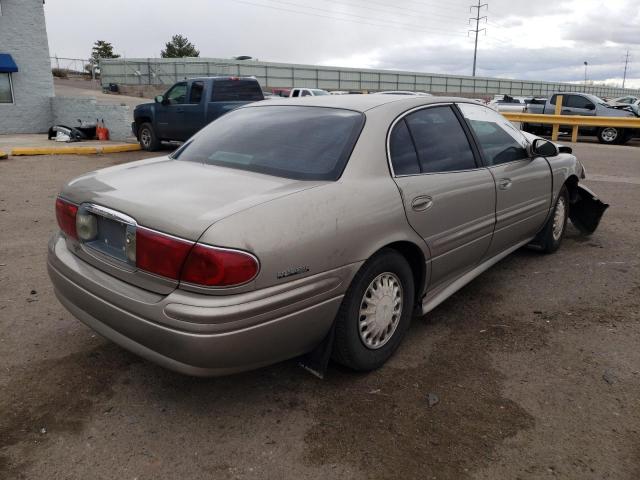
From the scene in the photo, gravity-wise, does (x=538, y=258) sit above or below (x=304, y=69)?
below

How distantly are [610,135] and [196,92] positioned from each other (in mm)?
13412

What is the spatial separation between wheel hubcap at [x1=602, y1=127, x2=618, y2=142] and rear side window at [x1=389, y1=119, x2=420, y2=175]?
17099 mm

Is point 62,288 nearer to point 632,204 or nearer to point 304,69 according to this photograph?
point 632,204

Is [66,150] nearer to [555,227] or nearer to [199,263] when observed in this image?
[555,227]

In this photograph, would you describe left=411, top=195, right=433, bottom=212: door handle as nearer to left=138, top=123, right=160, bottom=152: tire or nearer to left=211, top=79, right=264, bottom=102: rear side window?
left=211, top=79, right=264, bottom=102: rear side window

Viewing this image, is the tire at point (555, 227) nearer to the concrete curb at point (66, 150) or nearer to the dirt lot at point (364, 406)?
the dirt lot at point (364, 406)

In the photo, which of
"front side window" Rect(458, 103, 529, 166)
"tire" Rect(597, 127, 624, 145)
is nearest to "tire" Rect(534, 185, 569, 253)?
"front side window" Rect(458, 103, 529, 166)

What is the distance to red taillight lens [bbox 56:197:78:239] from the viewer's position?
2.87 meters

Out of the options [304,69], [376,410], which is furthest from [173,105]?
[304,69]

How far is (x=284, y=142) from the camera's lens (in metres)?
3.12

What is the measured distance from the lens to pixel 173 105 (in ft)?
42.9

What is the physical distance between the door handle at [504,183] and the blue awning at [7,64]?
713 inches

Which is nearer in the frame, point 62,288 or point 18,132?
point 62,288

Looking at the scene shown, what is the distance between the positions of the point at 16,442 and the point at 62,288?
0.82 meters
